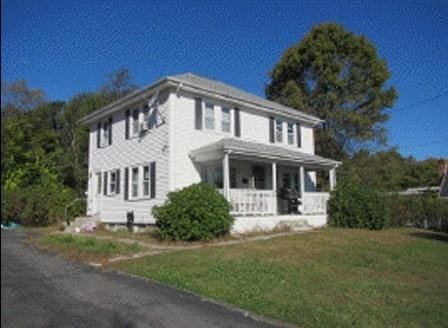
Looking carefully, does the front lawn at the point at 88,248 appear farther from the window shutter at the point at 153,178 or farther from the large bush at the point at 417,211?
the large bush at the point at 417,211

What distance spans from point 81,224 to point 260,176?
9.33m

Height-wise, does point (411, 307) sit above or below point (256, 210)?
below

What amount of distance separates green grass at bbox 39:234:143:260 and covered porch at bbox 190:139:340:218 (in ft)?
15.1

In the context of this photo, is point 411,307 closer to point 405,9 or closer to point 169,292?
point 169,292

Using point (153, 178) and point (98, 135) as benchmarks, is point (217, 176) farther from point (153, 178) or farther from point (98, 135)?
point (98, 135)

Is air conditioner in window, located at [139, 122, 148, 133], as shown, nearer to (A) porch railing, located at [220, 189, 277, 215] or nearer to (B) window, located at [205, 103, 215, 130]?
(B) window, located at [205, 103, 215, 130]

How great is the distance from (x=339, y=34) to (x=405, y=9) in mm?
25137

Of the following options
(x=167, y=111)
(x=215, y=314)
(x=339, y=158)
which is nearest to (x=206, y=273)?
(x=215, y=314)

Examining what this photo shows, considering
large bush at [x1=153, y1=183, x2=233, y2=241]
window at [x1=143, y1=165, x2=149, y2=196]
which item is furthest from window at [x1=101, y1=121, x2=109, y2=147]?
large bush at [x1=153, y1=183, x2=233, y2=241]

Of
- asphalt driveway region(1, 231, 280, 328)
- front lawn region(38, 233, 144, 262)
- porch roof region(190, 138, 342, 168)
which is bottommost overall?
asphalt driveway region(1, 231, 280, 328)

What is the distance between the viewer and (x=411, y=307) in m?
6.09

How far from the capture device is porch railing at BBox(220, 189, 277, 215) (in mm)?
15439

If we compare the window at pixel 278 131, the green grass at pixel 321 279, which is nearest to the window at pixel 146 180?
the green grass at pixel 321 279

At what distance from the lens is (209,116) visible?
683 inches
